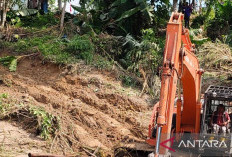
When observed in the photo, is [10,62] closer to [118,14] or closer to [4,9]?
[4,9]

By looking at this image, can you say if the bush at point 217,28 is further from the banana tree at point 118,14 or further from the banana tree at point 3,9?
the banana tree at point 3,9

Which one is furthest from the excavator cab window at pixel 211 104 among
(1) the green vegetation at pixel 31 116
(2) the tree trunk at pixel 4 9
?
(2) the tree trunk at pixel 4 9

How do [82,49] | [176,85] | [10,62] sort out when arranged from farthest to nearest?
[82,49], [10,62], [176,85]

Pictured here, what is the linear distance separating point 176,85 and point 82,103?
20.2 ft

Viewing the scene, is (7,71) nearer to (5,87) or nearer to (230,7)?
(5,87)

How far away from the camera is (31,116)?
11.8 meters

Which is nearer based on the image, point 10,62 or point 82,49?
point 10,62

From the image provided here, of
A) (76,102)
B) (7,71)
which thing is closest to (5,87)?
(7,71)

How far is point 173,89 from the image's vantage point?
8.10m

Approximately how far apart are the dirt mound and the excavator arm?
6.77ft

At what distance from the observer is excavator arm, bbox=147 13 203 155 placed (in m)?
7.86

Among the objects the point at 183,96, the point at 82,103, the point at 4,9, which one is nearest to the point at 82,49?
the point at 82,103

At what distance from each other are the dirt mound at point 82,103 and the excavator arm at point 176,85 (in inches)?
81.2

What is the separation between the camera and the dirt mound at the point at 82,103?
11962 mm
